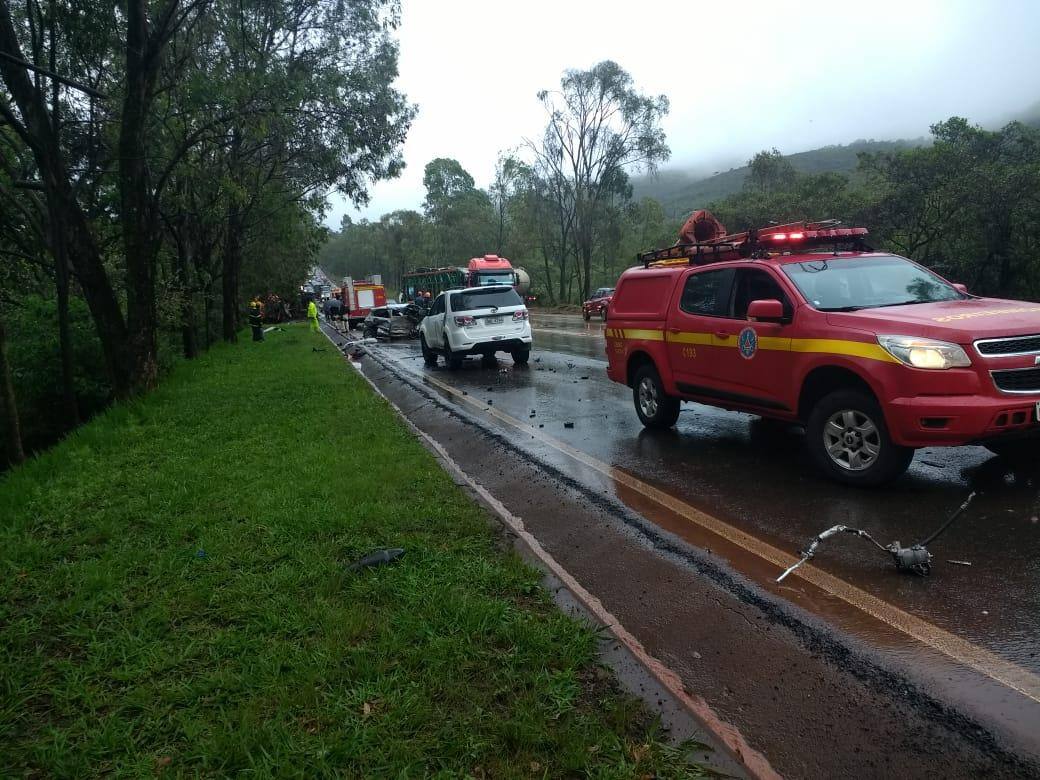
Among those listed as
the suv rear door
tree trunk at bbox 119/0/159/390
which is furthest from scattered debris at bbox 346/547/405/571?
the suv rear door

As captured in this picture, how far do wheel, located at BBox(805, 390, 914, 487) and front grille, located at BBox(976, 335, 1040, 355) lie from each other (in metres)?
0.77

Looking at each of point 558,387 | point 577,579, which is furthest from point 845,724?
point 558,387

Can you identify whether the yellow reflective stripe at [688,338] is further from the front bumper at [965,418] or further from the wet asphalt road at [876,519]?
the front bumper at [965,418]

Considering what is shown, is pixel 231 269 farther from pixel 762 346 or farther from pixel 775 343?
pixel 775 343

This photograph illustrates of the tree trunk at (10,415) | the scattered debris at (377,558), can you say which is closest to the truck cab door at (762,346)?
the scattered debris at (377,558)

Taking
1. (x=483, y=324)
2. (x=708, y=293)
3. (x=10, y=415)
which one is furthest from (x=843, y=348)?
(x=483, y=324)

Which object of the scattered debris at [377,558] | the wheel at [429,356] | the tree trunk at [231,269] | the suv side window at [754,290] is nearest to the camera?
the scattered debris at [377,558]

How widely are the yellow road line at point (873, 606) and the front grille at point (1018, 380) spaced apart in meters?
1.95

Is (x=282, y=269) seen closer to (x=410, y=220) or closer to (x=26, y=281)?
(x=26, y=281)

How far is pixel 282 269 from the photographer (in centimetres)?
4384

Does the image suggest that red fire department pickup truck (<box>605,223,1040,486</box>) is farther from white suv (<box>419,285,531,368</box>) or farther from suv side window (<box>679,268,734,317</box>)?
white suv (<box>419,285,531,368</box>)

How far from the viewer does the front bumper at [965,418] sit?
4.44m

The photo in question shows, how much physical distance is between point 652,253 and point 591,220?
138 feet

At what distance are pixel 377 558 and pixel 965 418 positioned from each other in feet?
13.1
